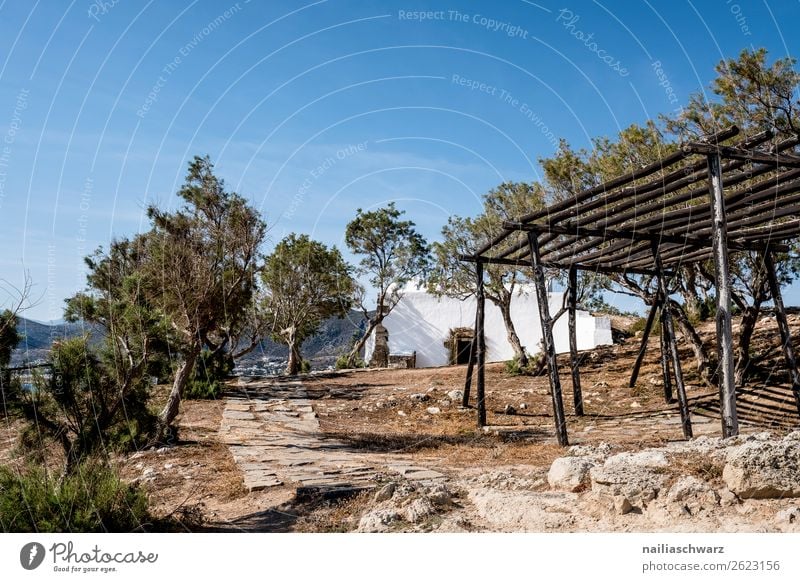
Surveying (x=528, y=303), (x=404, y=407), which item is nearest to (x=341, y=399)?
(x=404, y=407)

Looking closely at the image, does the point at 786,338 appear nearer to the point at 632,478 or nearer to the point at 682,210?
the point at 682,210

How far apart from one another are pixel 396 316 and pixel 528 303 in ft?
20.8

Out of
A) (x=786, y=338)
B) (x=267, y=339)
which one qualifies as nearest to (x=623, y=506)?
(x=786, y=338)

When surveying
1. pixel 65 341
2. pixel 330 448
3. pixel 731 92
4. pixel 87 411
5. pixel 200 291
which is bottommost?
pixel 330 448

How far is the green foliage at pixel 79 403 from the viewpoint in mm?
7574

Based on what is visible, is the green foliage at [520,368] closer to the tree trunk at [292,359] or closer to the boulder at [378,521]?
the tree trunk at [292,359]

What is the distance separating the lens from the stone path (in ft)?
23.9

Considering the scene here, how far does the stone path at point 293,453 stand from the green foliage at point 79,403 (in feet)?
5.65

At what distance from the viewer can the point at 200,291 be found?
1173cm

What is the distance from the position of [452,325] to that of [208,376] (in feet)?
48.8

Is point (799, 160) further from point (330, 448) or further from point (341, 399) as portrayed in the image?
point (341, 399)

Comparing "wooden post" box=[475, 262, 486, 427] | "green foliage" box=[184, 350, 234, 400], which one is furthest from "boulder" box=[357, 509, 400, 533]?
"green foliage" box=[184, 350, 234, 400]

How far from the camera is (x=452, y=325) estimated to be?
30328 mm

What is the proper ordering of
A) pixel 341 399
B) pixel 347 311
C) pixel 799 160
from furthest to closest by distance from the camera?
pixel 347 311
pixel 341 399
pixel 799 160
